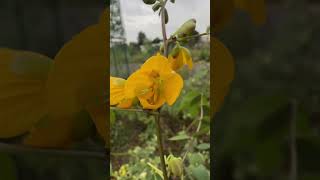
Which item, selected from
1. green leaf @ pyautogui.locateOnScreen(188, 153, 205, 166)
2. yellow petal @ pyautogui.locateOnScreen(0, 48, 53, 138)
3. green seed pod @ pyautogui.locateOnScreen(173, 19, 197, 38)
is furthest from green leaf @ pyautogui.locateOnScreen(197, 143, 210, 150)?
yellow petal @ pyautogui.locateOnScreen(0, 48, 53, 138)

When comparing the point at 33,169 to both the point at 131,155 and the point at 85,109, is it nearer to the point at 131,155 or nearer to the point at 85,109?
the point at 85,109

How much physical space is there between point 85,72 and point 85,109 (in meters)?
0.10

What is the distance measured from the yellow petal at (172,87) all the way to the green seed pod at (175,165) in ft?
0.41

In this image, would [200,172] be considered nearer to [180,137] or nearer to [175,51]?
[180,137]

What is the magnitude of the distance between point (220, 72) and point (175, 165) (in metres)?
0.24

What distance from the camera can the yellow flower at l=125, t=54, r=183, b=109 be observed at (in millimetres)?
855

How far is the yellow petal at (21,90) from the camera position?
2.27 ft

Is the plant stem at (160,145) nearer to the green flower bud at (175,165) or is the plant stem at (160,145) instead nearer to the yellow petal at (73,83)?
the green flower bud at (175,165)

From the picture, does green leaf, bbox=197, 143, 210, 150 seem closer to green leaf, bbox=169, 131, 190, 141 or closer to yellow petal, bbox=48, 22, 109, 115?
green leaf, bbox=169, 131, 190, 141

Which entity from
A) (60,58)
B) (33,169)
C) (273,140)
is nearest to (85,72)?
(60,58)

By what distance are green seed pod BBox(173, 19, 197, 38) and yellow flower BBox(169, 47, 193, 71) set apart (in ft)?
0.10

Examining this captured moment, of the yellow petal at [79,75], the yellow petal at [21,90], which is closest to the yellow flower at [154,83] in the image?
the yellow petal at [79,75]

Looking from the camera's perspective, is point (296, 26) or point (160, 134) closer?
point (296, 26)

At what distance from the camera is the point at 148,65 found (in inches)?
34.0
